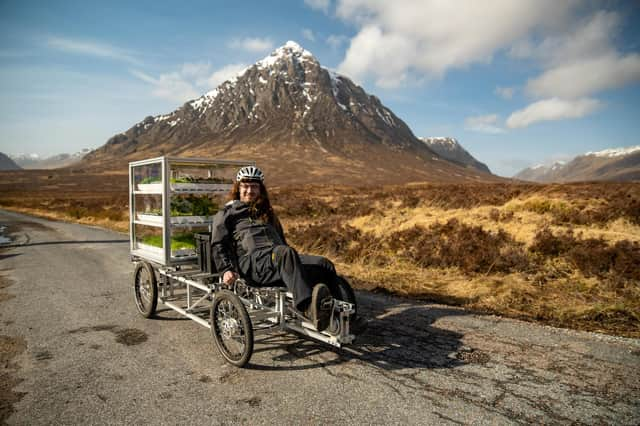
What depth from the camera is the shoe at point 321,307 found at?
3.91m

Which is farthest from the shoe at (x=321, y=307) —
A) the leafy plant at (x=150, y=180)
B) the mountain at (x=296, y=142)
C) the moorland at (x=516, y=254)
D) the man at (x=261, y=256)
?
the mountain at (x=296, y=142)

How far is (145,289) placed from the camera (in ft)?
20.3

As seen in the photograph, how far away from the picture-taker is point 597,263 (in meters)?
8.16

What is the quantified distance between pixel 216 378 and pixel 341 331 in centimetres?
139

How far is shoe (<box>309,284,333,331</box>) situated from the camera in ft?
12.8

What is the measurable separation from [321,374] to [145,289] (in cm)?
354

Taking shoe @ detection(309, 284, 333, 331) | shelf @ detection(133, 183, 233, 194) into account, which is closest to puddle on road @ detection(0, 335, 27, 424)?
shelf @ detection(133, 183, 233, 194)

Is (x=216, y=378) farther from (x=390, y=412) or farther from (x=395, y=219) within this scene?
(x=395, y=219)

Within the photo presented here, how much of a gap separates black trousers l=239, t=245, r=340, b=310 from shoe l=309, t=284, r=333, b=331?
13 cm

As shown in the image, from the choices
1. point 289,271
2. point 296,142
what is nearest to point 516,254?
point 289,271

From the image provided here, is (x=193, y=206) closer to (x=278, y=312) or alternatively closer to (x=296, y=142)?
(x=278, y=312)

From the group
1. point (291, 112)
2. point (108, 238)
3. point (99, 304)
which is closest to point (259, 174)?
point (99, 304)

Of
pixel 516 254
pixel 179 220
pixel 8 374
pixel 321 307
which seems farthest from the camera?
pixel 516 254

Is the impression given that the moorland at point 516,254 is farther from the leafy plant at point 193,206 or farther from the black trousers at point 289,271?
the leafy plant at point 193,206
